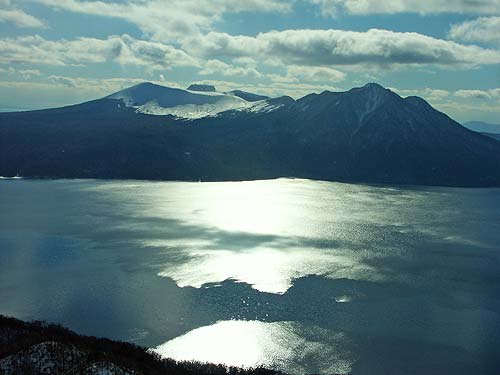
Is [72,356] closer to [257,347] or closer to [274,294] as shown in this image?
[257,347]

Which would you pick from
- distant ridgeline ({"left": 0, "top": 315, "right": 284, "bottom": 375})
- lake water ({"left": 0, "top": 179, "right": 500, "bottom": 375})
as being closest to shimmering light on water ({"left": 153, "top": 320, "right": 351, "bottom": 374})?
lake water ({"left": 0, "top": 179, "right": 500, "bottom": 375})

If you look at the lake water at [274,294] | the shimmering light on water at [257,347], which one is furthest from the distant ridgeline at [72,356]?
the lake water at [274,294]

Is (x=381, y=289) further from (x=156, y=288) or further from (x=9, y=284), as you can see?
(x=9, y=284)

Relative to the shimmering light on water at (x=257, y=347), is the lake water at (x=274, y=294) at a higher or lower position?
higher

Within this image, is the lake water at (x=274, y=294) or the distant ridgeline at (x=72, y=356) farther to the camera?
the lake water at (x=274, y=294)

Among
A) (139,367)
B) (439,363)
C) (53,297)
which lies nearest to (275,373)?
(139,367)

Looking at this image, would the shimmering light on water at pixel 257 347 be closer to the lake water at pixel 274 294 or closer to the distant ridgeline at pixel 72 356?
the lake water at pixel 274 294

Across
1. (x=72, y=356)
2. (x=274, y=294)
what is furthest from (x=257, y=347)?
(x=72, y=356)
